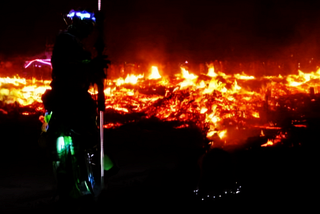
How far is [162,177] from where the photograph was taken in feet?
22.6

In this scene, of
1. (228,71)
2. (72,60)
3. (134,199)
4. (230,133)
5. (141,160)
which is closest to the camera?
(72,60)

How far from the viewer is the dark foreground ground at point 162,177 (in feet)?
17.5

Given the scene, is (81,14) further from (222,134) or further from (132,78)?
(132,78)

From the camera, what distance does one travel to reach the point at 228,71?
45.3 ft

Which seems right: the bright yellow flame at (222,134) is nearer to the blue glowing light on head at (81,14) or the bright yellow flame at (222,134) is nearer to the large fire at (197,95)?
the large fire at (197,95)

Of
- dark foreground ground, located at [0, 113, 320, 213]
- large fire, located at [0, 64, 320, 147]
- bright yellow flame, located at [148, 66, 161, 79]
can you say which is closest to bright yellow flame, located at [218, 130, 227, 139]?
large fire, located at [0, 64, 320, 147]

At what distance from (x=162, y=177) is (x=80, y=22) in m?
3.40

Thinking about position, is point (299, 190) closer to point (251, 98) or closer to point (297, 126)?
point (297, 126)

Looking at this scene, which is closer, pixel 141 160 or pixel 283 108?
pixel 141 160

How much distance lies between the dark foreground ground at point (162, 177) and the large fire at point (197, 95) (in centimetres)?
137

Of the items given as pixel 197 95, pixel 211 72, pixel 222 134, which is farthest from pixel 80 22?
pixel 211 72

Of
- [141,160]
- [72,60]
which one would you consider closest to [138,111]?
[141,160]

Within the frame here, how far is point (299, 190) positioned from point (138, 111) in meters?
7.66

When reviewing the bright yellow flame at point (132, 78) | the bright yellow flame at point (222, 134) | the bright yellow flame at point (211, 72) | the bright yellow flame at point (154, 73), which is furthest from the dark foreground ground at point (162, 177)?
the bright yellow flame at point (211, 72)
